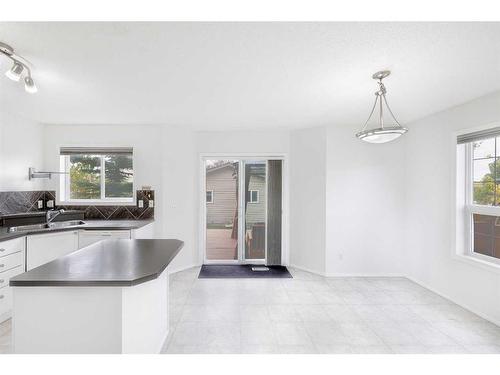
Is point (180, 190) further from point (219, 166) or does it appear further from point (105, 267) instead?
point (105, 267)

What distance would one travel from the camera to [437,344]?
2.21m

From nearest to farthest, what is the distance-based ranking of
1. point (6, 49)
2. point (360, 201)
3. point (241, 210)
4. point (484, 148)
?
point (6, 49) → point (484, 148) → point (360, 201) → point (241, 210)

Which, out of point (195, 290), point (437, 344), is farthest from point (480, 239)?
point (195, 290)

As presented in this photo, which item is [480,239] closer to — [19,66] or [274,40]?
[274,40]

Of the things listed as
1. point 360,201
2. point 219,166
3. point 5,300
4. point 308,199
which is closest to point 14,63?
point 5,300

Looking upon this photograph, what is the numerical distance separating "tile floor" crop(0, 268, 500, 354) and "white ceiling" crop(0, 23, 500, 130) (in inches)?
94.0

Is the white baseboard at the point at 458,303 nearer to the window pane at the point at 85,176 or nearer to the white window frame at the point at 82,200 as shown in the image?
the white window frame at the point at 82,200

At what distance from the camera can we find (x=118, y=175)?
4133 millimetres

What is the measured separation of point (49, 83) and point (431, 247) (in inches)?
196

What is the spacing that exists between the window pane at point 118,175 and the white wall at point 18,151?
984 mm

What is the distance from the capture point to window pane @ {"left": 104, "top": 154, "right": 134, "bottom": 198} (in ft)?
13.5

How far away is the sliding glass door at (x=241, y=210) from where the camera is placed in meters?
4.48

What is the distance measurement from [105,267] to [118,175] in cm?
297

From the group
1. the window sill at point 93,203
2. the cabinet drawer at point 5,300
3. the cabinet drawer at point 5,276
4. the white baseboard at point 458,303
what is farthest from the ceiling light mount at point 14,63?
the white baseboard at point 458,303
